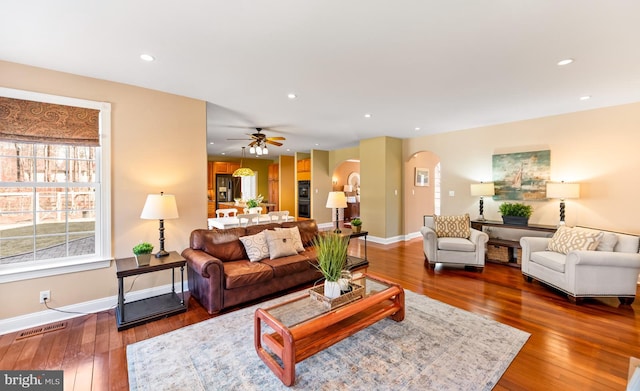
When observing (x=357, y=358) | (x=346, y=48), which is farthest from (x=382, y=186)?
(x=357, y=358)

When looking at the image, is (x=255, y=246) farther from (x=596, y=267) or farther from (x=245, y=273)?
(x=596, y=267)

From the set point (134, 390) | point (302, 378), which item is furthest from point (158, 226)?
point (302, 378)

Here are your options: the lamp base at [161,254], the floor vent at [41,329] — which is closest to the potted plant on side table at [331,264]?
the lamp base at [161,254]

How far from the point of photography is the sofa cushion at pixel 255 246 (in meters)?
3.46

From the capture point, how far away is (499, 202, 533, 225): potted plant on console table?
460 cm

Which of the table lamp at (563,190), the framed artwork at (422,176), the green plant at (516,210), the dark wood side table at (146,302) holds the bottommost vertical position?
the dark wood side table at (146,302)

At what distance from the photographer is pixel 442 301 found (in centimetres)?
320

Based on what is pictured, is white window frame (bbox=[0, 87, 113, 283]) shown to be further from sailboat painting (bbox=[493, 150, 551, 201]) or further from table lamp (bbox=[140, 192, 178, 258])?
sailboat painting (bbox=[493, 150, 551, 201])

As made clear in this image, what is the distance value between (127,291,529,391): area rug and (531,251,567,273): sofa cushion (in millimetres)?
1460

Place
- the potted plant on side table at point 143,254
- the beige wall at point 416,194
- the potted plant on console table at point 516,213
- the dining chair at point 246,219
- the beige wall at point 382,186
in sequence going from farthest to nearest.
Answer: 1. the beige wall at point 416,194
2. the beige wall at point 382,186
3. the dining chair at point 246,219
4. the potted plant on console table at point 516,213
5. the potted plant on side table at point 143,254

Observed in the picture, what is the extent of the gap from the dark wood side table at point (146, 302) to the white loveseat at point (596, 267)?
461 centimetres

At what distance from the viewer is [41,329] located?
2607mm

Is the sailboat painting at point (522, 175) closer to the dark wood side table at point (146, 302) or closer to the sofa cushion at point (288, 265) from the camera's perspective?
the sofa cushion at point (288, 265)

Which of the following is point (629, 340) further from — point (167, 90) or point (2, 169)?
point (2, 169)
